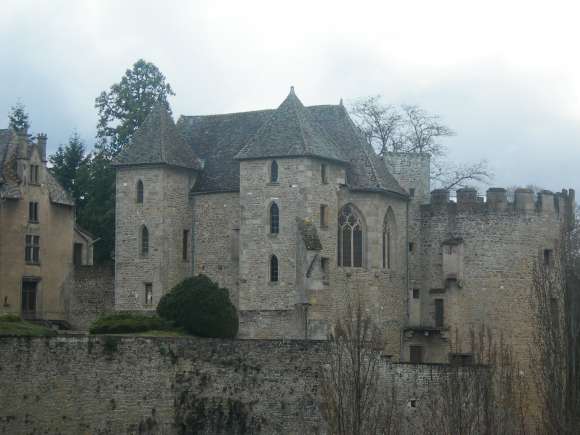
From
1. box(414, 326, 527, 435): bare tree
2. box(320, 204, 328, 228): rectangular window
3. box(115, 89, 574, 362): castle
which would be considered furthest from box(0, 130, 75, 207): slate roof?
box(414, 326, 527, 435): bare tree

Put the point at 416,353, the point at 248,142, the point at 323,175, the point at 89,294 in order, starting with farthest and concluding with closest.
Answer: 1. the point at 89,294
2. the point at 416,353
3. the point at 248,142
4. the point at 323,175

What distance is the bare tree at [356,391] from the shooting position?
44.6 m

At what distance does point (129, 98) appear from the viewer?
8144 centimetres

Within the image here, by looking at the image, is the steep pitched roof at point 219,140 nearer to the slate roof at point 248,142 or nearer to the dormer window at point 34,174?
Answer: the slate roof at point 248,142

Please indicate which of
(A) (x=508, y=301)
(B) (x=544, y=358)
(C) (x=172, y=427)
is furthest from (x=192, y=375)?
(A) (x=508, y=301)

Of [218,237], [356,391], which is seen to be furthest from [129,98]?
[356,391]

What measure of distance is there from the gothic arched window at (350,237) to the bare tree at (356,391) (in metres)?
9.75

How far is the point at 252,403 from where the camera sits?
49562 millimetres

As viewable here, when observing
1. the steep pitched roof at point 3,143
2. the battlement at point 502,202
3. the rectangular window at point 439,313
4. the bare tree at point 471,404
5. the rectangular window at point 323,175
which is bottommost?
the bare tree at point 471,404

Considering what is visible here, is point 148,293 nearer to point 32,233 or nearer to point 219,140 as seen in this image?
point 219,140

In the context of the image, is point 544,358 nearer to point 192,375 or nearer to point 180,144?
point 192,375

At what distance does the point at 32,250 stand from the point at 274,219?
14845 mm

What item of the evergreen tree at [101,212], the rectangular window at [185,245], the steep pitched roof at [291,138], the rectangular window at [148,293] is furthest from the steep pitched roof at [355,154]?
the evergreen tree at [101,212]

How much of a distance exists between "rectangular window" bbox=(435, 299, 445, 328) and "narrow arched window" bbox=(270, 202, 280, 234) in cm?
840
